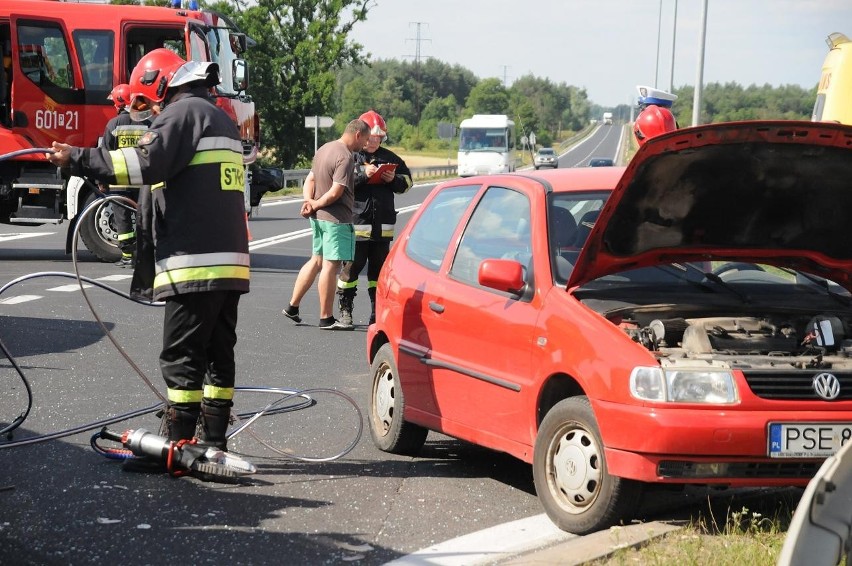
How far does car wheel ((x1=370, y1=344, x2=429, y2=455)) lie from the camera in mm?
6953

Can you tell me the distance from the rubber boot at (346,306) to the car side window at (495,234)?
565 centimetres

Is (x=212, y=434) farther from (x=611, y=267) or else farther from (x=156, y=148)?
(x=611, y=267)

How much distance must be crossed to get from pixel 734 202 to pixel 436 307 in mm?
1606

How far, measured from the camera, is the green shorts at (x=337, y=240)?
11914 millimetres

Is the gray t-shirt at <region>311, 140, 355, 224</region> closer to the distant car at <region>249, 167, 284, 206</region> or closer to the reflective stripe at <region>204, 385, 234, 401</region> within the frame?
the reflective stripe at <region>204, 385, 234, 401</region>

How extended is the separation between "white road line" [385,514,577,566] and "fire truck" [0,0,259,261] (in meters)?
12.9

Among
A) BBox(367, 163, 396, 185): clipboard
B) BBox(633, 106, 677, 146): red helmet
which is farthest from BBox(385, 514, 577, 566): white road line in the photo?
BBox(367, 163, 396, 185): clipboard

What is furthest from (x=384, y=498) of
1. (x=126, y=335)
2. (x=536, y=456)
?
(x=126, y=335)

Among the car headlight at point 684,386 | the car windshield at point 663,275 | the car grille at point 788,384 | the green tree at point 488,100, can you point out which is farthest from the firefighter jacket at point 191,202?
the green tree at point 488,100

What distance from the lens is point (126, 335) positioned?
1134cm

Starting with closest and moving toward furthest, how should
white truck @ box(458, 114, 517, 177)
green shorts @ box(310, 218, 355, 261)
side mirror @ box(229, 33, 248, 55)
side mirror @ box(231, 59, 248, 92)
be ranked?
green shorts @ box(310, 218, 355, 261) → side mirror @ box(231, 59, 248, 92) → side mirror @ box(229, 33, 248, 55) → white truck @ box(458, 114, 517, 177)

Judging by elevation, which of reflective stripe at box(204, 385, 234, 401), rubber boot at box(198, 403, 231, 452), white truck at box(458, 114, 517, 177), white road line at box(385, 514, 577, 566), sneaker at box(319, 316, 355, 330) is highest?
reflective stripe at box(204, 385, 234, 401)

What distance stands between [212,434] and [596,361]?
2.06m

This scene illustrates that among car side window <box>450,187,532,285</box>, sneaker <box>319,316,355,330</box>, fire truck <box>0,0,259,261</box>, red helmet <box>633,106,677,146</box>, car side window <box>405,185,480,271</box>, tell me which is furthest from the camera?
fire truck <box>0,0,259,261</box>
